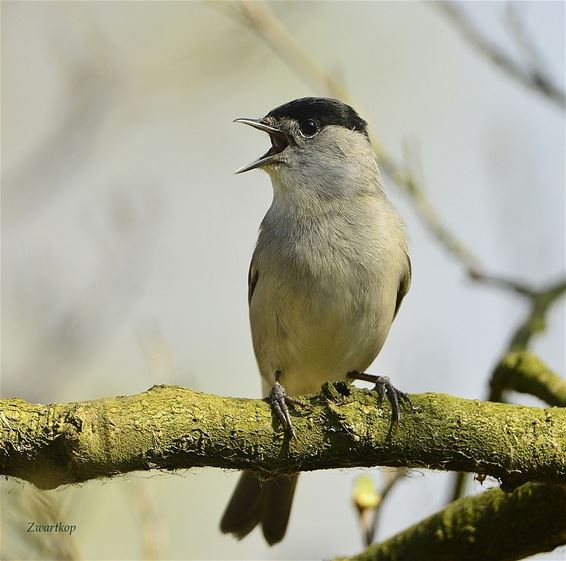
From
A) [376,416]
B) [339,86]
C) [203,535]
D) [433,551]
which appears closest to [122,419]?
[376,416]

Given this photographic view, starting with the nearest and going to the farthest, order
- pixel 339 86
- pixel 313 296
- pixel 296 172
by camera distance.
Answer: pixel 313 296
pixel 296 172
pixel 339 86

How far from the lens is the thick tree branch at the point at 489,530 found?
4.02 metres

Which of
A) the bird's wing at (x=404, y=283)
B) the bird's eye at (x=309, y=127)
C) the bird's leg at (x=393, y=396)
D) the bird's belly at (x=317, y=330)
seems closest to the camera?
the bird's leg at (x=393, y=396)

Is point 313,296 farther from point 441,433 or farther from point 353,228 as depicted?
point 441,433

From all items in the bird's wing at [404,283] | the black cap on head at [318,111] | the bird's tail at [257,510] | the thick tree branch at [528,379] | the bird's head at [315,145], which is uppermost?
the black cap on head at [318,111]

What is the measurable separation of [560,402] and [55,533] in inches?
110

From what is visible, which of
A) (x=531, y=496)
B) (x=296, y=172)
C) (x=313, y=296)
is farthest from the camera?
(x=296, y=172)

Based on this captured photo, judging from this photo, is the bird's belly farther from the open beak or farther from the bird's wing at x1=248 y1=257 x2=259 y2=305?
the open beak

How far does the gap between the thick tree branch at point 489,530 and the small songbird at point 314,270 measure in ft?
Answer: 3.58

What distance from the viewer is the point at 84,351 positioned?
5477 millimetres

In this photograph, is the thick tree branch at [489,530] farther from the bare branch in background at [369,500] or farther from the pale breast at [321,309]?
the pale breast at [321,309]

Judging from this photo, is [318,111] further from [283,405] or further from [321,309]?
[283,405]

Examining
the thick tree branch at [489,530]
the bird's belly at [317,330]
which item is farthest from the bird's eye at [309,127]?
the thick tree branch at [489,530]

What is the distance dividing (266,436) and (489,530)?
156 centimetres
